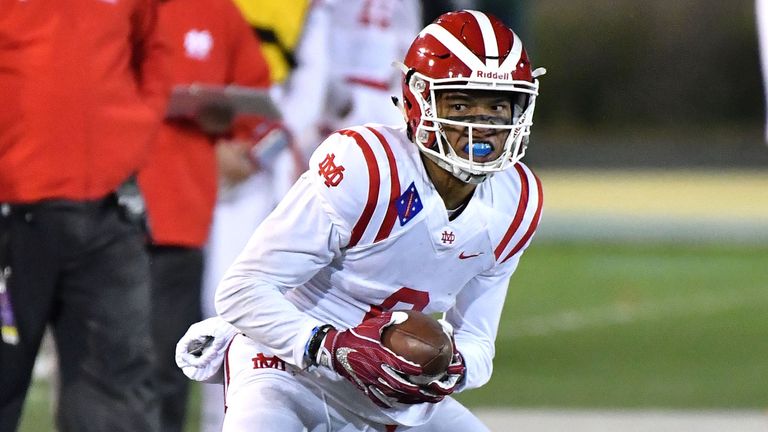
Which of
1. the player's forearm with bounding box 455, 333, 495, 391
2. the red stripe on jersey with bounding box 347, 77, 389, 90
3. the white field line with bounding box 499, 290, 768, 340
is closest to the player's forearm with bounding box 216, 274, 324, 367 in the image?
the player's forearm with bounding box 455, 333, 495, 391

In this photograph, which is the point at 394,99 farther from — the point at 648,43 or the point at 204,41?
the point at 648,43

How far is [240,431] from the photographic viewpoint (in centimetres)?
338

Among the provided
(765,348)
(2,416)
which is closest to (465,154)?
(2,416)

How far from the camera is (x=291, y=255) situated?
344 centimetres

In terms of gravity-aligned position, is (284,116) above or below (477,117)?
below

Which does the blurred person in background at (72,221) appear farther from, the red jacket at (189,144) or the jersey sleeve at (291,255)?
the red jacket at (189,144)

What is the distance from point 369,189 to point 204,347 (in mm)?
599

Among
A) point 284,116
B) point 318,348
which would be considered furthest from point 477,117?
point 284,116

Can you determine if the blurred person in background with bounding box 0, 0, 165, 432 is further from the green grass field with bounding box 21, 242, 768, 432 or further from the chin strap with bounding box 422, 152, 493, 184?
the green grass field with bounding box 21, 242, 768, 432

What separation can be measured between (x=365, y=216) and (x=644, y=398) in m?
3.85

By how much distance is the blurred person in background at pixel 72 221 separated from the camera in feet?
13.7

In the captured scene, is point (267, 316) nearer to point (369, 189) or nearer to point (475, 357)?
point (369, 189)

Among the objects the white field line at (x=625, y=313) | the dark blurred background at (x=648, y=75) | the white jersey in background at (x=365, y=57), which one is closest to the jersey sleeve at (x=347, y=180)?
the white jersey in background at (x=365, y=57)

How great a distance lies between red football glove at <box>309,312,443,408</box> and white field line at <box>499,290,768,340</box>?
549 centimetres
